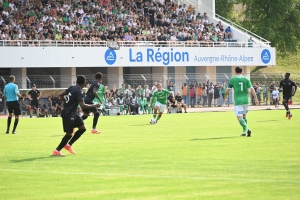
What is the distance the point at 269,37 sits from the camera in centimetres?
6925

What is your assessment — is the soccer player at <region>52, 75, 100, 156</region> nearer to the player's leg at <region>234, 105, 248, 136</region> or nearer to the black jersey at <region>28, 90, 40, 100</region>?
the player's leg at <region>234, 105, 248, 136</region>

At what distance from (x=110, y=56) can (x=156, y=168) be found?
120 ft

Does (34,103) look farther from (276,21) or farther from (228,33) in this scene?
(276,21)

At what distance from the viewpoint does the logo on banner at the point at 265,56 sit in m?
56.3

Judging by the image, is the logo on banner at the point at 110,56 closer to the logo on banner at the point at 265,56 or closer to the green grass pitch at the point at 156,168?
the logo on banner at the point at 265,56

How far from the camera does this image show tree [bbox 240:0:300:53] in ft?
231

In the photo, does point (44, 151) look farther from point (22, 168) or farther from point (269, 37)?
point (269, 37)

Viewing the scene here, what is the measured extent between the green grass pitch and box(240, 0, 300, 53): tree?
51.0 metres

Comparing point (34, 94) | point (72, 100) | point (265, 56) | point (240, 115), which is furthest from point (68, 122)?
point (265, 56)

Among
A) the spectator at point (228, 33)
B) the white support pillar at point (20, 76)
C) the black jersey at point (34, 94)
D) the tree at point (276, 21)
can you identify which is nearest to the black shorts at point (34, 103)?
the black jersey at point (34, 94)

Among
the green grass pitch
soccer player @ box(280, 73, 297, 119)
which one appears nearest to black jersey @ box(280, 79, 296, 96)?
soccer player @ box(280, 73, 297, 119)

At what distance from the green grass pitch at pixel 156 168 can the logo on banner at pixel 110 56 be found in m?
28.1

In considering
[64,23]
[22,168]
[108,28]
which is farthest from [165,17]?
[22,168]

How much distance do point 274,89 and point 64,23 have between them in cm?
1555
